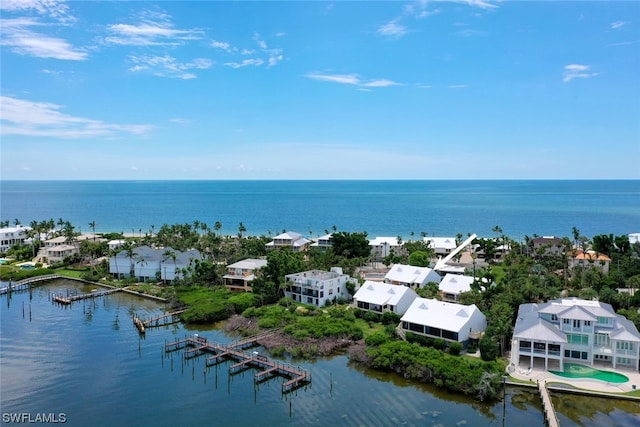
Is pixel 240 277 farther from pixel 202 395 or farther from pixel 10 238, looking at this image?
pixel 10 238

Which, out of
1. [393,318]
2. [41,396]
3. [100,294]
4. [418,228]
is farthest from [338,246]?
[418,228]

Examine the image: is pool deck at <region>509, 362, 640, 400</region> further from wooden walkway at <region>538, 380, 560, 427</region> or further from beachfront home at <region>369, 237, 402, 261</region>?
beachfront home at <region>369, 237, 402, 261</region>

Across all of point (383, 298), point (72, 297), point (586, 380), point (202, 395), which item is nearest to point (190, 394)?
point (202, 395)

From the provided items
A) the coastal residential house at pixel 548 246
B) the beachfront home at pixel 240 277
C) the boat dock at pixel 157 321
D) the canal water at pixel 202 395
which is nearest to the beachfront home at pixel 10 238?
the canal water at pixel 202 395

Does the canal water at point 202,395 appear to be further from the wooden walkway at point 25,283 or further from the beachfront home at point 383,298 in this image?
the wooden walkway at point 25,283

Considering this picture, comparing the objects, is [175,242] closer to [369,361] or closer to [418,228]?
[369,361]
